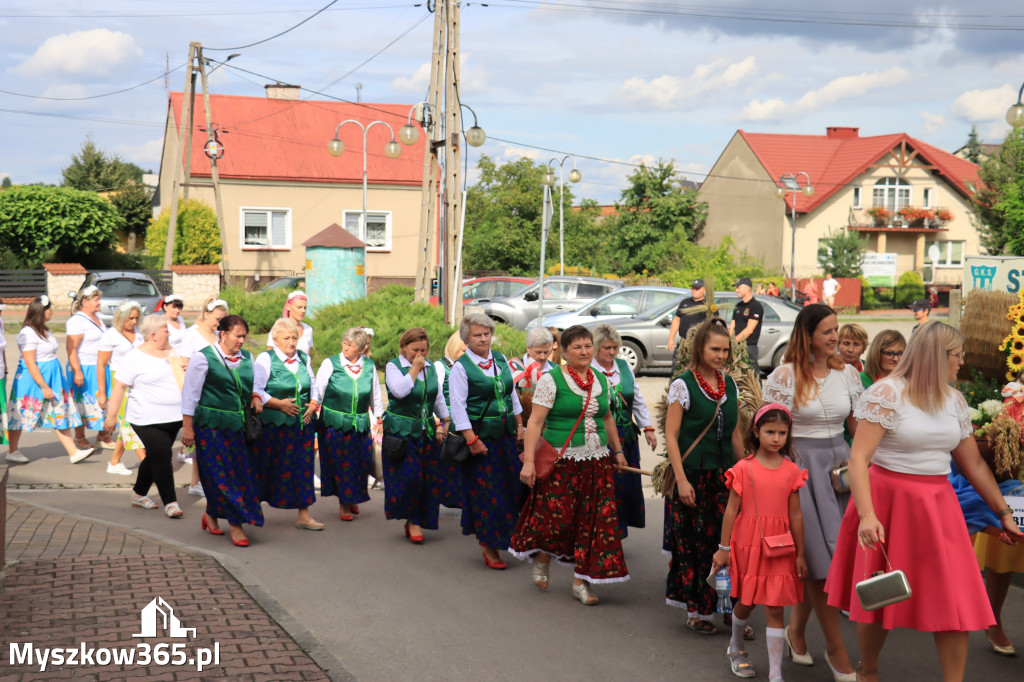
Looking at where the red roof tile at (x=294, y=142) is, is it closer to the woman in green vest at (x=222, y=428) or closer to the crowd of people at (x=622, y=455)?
the crowd of people at (x=622, y=455)

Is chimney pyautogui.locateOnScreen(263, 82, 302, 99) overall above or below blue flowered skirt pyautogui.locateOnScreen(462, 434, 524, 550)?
above

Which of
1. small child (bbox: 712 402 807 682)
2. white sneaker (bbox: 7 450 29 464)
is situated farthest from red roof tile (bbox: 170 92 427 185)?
small child (bbox: 712 402 807 682)

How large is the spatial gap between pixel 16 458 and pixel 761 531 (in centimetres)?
887

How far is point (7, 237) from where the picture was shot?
34906 millimetres

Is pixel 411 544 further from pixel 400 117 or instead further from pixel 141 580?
pixel 400 117

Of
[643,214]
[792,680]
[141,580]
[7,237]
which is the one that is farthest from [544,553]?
[643,214]

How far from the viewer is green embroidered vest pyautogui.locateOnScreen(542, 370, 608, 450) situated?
629 centimetres

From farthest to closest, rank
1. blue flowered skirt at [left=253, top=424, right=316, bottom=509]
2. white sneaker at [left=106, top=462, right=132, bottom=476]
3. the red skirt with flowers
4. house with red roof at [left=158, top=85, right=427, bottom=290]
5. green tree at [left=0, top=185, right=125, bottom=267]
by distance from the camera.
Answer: house with red roof at [left=158, top=85, right=427, bottom=290] → green tree at [left=0, top=185, right=125, bottom=267] → white sneaker at [left=106, top=462, right=132, bottom=476] → blue flowered skirt at [left=253, top=424, right=316, bottom=509] → the red skirt with flowers

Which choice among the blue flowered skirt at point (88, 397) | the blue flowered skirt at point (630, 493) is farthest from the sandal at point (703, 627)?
the blue flowered skirt at point (88, 397)

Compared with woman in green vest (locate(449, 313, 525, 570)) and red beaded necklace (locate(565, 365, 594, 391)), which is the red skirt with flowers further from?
woman in green vest (locate(449, 313, 525, 570))

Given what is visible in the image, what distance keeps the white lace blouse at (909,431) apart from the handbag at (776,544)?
706 mm

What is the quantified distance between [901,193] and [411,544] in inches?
2125

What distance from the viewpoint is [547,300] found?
24.3m

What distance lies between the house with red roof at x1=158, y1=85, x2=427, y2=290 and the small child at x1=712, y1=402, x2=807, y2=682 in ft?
127
